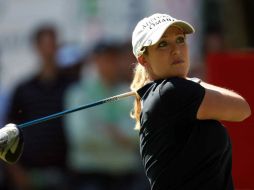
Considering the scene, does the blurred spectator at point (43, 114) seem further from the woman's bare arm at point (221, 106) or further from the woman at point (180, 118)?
the woman's bare arm at point (221, 106)

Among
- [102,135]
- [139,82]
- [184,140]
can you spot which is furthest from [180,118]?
[102,135]

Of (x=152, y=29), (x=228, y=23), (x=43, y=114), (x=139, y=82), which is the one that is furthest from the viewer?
(x=228, y=23)

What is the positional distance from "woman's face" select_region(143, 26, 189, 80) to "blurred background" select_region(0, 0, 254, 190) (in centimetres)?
415

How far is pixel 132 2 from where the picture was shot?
780cm

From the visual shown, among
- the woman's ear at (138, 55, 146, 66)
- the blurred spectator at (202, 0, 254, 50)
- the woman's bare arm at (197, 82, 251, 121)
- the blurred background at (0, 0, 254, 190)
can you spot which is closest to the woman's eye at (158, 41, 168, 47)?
the woman's ear at (138, 55, 146, 66)

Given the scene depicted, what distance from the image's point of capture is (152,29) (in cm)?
346

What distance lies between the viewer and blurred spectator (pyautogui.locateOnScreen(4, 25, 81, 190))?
25.5 ft

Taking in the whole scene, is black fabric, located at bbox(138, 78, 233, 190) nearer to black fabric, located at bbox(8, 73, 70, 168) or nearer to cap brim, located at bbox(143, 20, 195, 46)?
cap brim, located at bbox(143, 20, 195, 46)

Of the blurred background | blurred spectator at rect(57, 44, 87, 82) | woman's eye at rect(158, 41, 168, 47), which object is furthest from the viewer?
blurred spectator at rect(57, 44, 87, 82)

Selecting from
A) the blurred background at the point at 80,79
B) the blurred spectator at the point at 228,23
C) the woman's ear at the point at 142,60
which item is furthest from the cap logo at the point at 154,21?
the blurred spectator at the point at 228,23

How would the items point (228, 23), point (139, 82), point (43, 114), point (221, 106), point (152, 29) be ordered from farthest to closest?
point (228, 23) < point (43, 114) < point (139, 82) < point (152, 29) < point (221, 106)

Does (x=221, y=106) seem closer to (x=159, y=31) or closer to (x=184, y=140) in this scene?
(x=184, y=140)

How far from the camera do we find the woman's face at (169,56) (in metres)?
3.44

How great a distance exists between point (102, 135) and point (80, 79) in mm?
541
